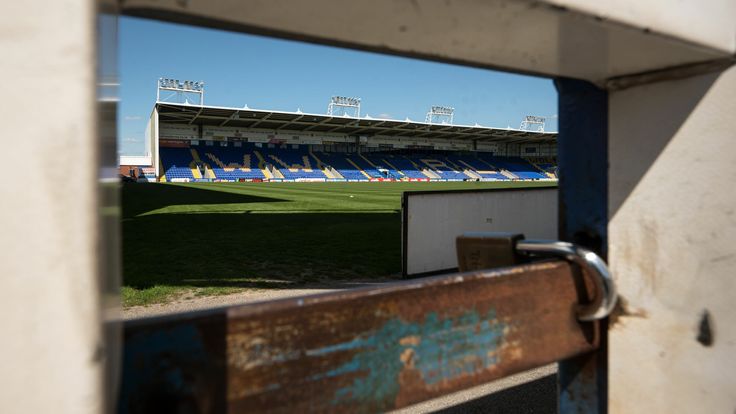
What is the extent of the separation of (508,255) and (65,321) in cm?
90

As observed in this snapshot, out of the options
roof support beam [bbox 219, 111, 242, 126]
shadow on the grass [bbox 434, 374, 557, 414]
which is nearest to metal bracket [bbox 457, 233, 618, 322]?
shadow on the grass [bbox 434, 374, 557, 414]

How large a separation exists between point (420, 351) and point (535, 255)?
42cm

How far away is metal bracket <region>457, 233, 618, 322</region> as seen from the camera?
1.01 m

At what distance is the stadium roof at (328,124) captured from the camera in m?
43.9

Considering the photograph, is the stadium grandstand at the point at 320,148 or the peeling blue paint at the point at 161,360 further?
the stadium grandstand at the point at 320,148

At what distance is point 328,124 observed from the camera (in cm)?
5134

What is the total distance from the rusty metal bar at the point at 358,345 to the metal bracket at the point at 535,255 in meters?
0.03

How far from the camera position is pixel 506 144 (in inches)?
2596

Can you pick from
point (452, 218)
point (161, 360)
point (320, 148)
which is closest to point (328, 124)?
point (320, 148)

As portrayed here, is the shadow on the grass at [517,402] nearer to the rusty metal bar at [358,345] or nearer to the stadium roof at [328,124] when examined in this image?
the rusty metal bar at [358,345]

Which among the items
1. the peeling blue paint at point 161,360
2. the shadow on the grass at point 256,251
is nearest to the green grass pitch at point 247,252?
the shadow on the grass at point 256,251

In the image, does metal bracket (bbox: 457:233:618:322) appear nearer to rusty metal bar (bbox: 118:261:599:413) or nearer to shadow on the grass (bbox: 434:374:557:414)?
rusty metal bar (bbox: 118:261:599:413)

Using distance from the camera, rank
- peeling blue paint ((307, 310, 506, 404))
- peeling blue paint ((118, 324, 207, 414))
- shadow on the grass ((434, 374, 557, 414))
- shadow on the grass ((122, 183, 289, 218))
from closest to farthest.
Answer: peeling blue paint ((118, 324, 207, 414))
peeling blue paint ((307, 310, 506, 404))
shadow on the grass ((434, 374, 557, 414))
shadow on the grass ((122, 183, 289, 218))

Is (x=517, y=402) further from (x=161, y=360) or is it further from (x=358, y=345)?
(x=161, y=360)
